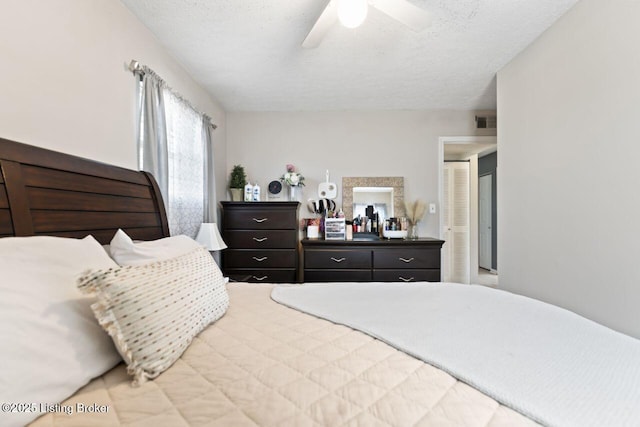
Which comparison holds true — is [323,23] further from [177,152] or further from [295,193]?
[295,193]

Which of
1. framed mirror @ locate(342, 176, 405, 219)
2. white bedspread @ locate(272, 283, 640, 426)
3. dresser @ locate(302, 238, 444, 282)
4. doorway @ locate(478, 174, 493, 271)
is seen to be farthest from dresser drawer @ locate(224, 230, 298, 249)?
doorway @ locate(478, 174, 493, 271)

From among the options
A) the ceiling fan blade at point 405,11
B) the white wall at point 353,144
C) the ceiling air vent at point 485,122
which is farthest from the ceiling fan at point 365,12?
the ceiling air vent at point 485,122

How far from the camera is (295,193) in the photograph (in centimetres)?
351

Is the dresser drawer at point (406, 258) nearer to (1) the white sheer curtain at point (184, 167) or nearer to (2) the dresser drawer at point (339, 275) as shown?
(2) the dresser drawer at point (339, 275)

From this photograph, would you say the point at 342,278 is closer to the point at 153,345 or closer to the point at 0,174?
the point at 153,345

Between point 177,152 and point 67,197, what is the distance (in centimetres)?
124

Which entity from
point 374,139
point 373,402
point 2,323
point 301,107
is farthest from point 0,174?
point 374,139

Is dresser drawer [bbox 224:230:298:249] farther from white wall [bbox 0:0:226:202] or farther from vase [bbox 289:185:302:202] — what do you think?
white wall [bbox 0:0:226:202]

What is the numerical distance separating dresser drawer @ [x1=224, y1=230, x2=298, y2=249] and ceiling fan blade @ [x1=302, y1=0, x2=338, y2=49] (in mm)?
1817

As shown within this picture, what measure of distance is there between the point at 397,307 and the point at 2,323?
1.23 metres

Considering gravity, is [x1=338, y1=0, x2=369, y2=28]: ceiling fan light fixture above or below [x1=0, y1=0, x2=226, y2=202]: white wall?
above

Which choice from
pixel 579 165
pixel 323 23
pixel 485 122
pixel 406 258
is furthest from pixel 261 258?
pixel 485 122

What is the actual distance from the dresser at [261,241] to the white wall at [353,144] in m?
Answer: 0.57

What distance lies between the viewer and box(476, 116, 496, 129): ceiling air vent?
3.51 metres
